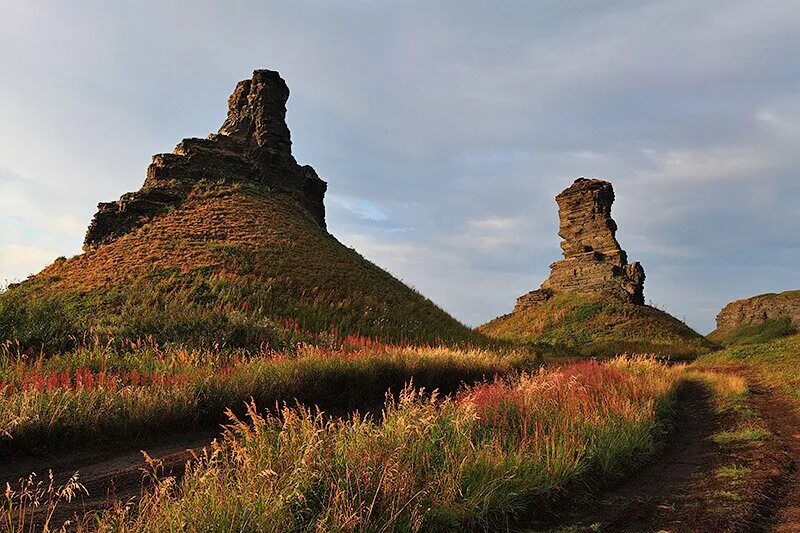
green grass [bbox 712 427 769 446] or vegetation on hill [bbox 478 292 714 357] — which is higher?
vegetation on hill [bbox 478 292 714 357]

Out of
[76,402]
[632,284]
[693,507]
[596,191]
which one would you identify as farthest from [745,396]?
[596,191]

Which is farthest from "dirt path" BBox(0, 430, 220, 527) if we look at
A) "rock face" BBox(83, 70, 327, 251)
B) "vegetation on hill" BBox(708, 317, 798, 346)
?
"vegetation on hill" BBox(708, 317, 798, 346)

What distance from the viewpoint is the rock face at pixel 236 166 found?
36.1 m

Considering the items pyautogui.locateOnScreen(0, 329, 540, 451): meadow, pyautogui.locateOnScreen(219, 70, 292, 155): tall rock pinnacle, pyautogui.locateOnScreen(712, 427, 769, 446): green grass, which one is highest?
pyautogui.locateOnScreen(219, 70, 292, 155): tall rock pinnacle

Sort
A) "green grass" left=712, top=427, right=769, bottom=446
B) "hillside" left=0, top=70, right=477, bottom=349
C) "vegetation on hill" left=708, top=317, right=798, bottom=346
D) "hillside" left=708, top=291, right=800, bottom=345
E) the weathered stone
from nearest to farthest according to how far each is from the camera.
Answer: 1. "green grass" left=712, top=427, right=769, bottom=446
2. "hillside" left=0, top=70, right=477, bottom=349
3. "vegetation on hill" left=708, top=317, right=798, bottom=346
4. "hillside" left=708, top=291, right=800, bottom=345
5. the weathered stone

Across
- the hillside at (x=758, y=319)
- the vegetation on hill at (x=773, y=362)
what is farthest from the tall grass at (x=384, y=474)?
the hillside at (x=758, y=319)

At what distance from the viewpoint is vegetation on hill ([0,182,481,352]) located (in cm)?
1653

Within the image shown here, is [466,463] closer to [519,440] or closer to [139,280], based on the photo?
[519,440]

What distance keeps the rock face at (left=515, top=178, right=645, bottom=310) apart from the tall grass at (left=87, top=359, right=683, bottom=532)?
45.5m

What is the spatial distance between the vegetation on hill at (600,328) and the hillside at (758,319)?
825cm

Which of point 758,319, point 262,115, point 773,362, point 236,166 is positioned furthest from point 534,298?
point 262,115

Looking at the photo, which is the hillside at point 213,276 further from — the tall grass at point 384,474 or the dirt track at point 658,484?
the tall grass at point 384,474

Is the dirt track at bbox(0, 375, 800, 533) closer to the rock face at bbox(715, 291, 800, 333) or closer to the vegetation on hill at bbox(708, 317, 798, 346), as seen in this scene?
the vegetation on hill at bbox(708, 317, 798, 346)

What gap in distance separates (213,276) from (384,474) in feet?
82.9
